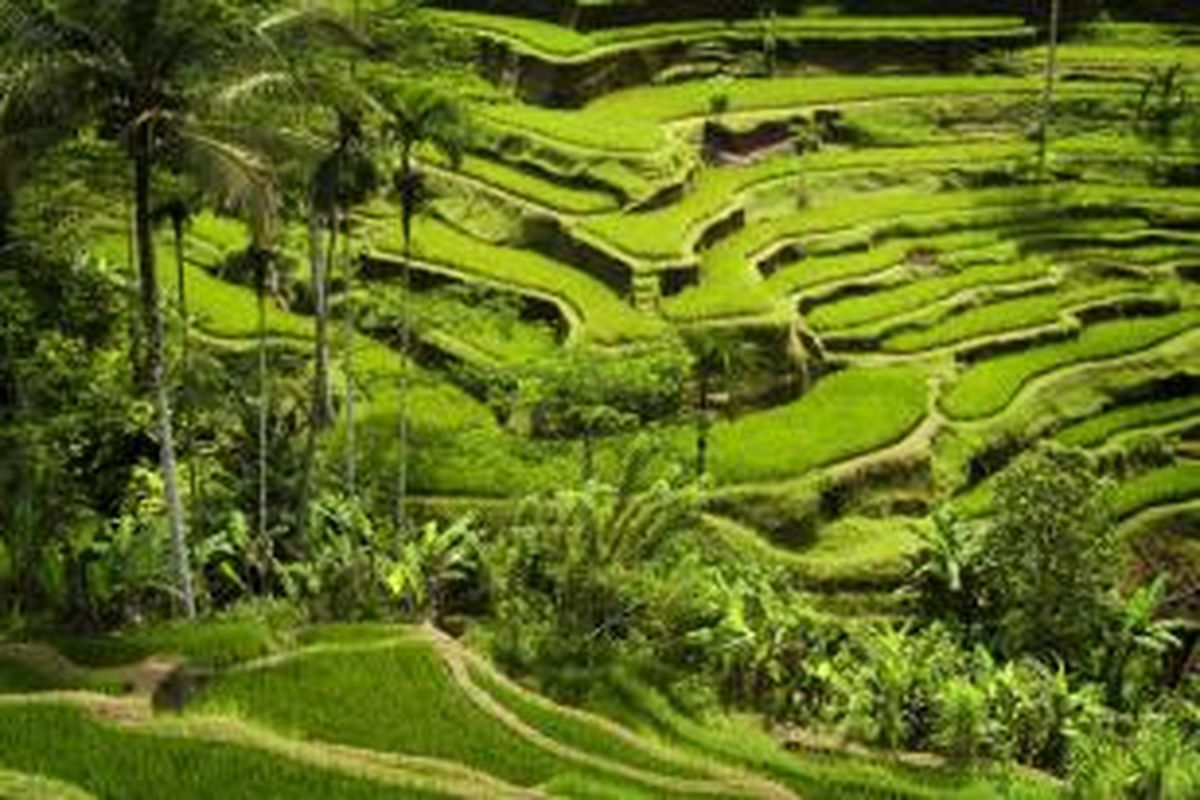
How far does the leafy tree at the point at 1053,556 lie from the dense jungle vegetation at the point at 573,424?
0.23ft

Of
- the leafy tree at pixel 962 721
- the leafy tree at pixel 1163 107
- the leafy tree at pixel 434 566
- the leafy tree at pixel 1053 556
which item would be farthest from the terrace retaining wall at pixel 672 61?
the leafy tree at pixel 962 721

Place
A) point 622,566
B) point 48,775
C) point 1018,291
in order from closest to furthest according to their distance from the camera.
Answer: point 48,775
point 622,566
point 1018,291

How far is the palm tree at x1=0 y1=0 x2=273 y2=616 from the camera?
19.6m

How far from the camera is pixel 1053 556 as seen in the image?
98.6 feet

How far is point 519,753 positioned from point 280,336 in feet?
63.9

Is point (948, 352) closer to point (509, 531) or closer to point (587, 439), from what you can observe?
point (587, 439)

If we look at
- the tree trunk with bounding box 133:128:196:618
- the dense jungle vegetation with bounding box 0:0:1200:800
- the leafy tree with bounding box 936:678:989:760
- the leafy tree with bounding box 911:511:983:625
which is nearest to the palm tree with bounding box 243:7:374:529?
the dense jungle vegetation with bounding box 0:0:1200:800

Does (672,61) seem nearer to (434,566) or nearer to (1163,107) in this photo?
(1163,107)

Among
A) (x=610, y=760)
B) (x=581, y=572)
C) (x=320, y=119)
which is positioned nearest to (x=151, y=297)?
(x=610, y=760)

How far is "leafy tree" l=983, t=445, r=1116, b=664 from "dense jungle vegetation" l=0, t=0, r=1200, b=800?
7cm

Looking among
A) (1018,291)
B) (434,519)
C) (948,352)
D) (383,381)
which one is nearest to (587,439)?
(434,519)

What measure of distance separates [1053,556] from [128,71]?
1618cm

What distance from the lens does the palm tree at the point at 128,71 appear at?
64.2 feet

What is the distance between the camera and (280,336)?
124 feet
